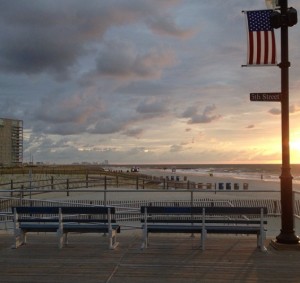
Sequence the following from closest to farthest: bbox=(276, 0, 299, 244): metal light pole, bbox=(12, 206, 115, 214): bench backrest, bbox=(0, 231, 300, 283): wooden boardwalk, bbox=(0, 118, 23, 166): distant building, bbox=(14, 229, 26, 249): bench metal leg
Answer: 1. bbox=(0, 231, 300, 283): wooden boardwalk
2. bbox=(276, 0, 299, 244): metal light pole
3. bbox=(12, 206, 115, 214): bench backrest
4. bbox=(14, 229, 26, 249): bench metal leg
5. bbox=(0, 118, 23, 166): distant building

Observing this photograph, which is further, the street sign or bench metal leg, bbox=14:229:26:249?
bench metal leg, bbox=14:229:26:249

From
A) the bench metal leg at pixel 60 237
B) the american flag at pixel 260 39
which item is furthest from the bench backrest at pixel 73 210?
the american flag at pixel 260 39

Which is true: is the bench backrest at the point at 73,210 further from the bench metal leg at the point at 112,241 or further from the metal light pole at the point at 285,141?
the metal light pole at the point at 285,141

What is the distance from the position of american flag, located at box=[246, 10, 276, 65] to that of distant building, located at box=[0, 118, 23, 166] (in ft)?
529

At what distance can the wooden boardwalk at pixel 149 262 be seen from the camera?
716 centimetres

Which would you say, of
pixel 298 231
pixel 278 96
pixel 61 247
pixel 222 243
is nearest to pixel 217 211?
pixel 222 243

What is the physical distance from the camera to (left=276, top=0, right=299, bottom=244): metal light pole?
9141 mm

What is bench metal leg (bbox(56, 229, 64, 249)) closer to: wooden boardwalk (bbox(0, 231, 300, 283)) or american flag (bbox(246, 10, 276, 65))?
wooden boardwalk (bbox(0, 231, 300, 283))

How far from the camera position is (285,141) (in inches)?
363

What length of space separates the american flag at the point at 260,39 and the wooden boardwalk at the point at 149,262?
389cm

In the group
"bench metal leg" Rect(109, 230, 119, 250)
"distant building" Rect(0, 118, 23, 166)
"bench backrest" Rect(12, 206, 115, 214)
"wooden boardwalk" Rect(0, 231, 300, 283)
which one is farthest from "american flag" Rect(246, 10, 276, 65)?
"distant building" Rect(0, 118, 23, 166)

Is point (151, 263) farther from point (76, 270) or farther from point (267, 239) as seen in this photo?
point (267, 239)

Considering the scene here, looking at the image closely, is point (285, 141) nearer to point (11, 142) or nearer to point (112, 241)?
point (112, 241)

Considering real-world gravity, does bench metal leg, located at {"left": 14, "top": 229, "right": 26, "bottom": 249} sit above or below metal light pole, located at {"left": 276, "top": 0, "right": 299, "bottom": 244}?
below
